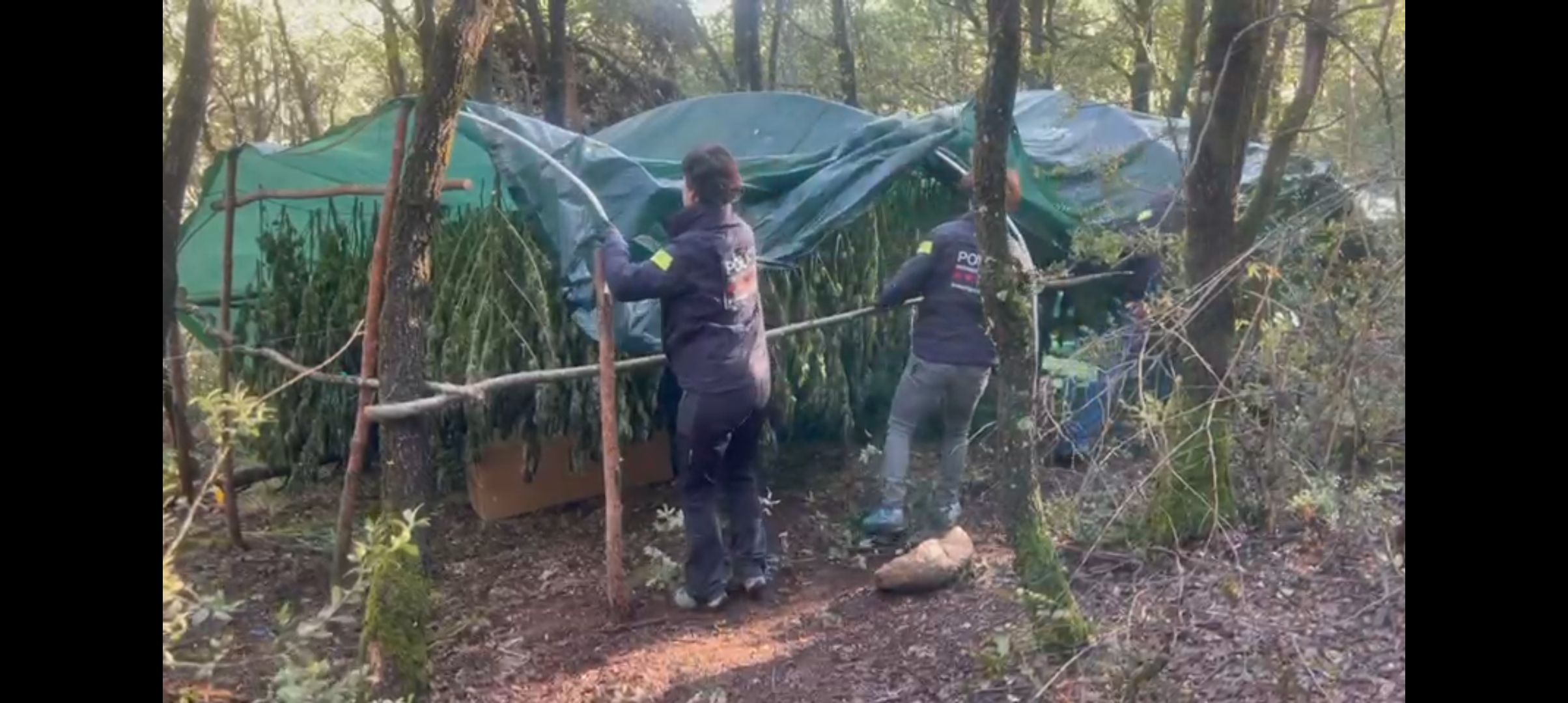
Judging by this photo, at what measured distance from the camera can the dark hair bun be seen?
17.4 feet

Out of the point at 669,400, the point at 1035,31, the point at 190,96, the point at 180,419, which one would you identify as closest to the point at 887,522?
the point at 669,400

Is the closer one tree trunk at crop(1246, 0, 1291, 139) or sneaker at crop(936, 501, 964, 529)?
sneaker at crop(936, 501, 964, 529)

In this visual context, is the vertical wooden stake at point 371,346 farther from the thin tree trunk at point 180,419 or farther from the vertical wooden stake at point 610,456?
the thin tree trunk at point 180,419

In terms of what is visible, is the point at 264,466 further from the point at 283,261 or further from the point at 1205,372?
the point at 1205,372

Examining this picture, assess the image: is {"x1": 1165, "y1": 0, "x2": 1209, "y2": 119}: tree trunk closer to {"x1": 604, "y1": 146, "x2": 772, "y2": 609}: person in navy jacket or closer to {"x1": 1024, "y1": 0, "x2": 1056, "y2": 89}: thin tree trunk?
{"x1": 604, "y1": 146, "x2": 772, "y2": 609}: person in navy jacket

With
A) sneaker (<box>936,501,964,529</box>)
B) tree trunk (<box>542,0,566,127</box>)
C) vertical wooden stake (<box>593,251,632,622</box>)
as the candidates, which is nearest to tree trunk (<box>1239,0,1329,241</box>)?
sneaker (<box>936,501,964,529</box>)

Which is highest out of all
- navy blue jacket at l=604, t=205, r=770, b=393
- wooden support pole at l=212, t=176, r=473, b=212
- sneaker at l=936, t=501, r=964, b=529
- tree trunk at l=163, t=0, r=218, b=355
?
tree trunk at l=163, t=0, r=218, b=355

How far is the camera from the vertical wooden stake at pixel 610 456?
5.25 meters

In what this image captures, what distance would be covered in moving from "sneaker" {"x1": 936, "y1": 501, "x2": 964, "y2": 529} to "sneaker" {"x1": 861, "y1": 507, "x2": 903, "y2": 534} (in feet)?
0.72

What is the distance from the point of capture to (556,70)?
12.3 m

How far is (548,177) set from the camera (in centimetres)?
616

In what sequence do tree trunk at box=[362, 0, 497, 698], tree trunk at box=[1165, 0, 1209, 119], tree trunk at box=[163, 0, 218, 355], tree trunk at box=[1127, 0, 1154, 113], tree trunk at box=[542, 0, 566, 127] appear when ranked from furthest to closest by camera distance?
1. tree trunk at box=[542, 0, 566, 127]
2. tree trunk at box=[1127, 0, 1154, 113]
3. tree trunk at box=[1165, 0, 1209, 119]
4. tree trunk at box=[163, 0, 218, 355]
5. tree trunk at box=[362, 0, 497, 698]

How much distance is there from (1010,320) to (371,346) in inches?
97.0

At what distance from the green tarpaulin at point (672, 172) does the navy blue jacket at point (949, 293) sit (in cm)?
75
